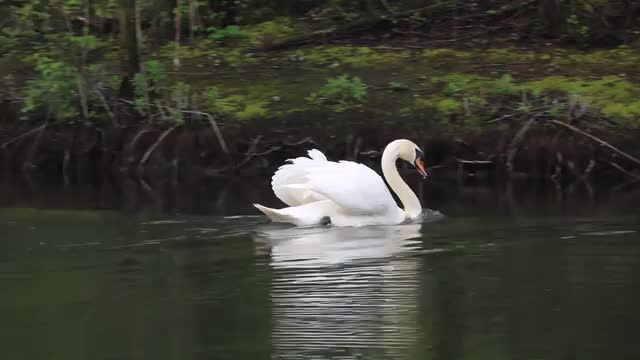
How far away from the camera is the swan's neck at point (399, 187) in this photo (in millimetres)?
14617

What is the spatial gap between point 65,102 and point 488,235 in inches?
360

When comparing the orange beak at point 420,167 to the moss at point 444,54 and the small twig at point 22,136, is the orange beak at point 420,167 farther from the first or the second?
the small twig at point 22,136

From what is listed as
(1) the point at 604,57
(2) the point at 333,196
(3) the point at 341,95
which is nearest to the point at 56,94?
(3) the point at 341,95

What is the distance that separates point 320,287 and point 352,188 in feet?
11.9

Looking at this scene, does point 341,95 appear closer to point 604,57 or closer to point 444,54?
point 444,54

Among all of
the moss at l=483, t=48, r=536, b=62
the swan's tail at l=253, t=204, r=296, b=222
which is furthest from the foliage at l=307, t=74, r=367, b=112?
the swan's tail at l=253, t=204, r=296, b=222

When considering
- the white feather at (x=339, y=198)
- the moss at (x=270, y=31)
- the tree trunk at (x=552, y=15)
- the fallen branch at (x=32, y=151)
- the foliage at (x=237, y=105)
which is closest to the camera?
the white feather at (x=339, y=198)

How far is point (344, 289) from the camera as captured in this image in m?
10.0

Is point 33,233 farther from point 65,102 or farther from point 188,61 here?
point 188,61

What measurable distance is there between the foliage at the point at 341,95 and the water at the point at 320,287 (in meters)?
5.36

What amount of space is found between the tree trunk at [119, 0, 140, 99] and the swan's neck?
5.96m

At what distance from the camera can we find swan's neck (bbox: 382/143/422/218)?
14617 millimetres

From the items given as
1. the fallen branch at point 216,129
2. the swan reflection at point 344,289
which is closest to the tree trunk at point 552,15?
the fallen branch at point 216,129

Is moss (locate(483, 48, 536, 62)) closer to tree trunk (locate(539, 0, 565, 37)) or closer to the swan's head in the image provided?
tree trunk (locate(539, 0, 565, 37))
